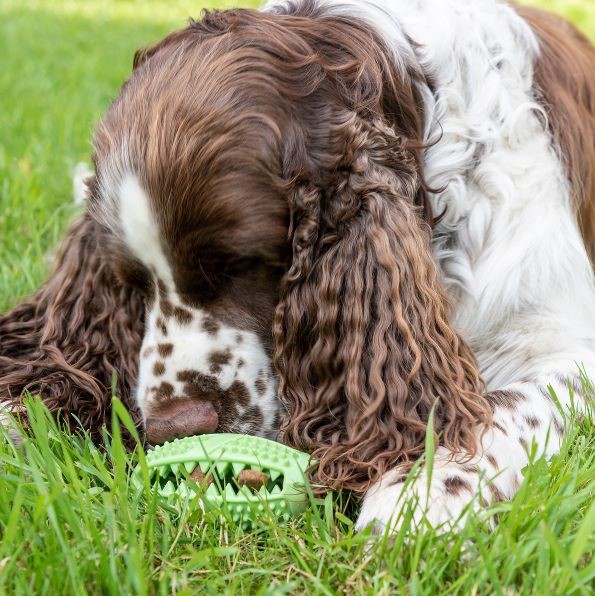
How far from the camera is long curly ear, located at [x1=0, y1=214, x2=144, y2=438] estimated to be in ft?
11.2

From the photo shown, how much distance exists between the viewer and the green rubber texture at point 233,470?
101 inches

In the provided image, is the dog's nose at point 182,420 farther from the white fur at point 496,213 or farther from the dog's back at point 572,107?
the dog's back at point 572,107

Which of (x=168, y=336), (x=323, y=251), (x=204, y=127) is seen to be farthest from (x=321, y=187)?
(x=168, y=336)

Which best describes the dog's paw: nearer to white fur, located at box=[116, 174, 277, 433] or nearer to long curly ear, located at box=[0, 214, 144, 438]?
white fur, located at box=[116, 174, 277, 433]

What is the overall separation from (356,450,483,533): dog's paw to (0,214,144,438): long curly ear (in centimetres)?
104

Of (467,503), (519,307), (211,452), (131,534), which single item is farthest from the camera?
(519,307)

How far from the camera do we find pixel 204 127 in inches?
113

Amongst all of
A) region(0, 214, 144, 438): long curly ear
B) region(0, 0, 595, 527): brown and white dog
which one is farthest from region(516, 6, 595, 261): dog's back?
region(0, 214, 144, 438): long curly ear

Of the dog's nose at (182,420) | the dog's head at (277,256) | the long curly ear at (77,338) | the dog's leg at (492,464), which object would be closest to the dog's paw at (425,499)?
the dog's leg at (492,464)

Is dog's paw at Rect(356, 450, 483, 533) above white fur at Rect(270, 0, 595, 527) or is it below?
below

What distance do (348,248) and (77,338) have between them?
1.18m

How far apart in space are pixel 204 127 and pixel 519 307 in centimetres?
116

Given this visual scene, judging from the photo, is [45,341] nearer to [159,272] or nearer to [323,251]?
[159,272]

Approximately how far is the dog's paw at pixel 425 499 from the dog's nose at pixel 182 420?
50 centimetres
